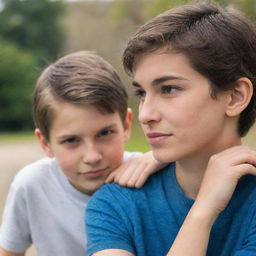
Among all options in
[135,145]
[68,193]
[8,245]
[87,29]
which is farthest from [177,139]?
[87,29]

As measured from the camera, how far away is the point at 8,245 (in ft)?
10.3

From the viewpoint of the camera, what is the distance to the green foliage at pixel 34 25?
114 ft

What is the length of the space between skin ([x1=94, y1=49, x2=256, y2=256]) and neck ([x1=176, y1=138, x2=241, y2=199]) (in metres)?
0.04

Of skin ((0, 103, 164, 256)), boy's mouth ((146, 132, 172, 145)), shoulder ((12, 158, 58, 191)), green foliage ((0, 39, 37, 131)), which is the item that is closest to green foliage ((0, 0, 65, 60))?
green foliage ((0, 39, 37, 131))

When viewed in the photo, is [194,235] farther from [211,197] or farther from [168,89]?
[168,89]

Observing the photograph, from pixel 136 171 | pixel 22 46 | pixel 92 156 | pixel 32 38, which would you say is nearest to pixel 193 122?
pixel 136 171

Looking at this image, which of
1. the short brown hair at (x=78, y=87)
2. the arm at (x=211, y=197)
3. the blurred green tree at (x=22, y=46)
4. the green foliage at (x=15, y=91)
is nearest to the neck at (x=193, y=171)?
the arm at (x=211, y=197)

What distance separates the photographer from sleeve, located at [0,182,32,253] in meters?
3.14

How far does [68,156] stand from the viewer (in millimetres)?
2861

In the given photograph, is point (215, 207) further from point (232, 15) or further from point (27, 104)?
point (27, 104)

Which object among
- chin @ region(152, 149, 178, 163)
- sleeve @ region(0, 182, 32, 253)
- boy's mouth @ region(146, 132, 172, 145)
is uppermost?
boy's mouth @ region(146, 132, 172, 145)

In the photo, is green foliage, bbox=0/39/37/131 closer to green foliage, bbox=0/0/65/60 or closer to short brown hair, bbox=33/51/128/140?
green foliage, bbox=0/0/65/60

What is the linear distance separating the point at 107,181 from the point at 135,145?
15.2 metres

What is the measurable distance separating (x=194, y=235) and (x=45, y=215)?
119 centimetres
